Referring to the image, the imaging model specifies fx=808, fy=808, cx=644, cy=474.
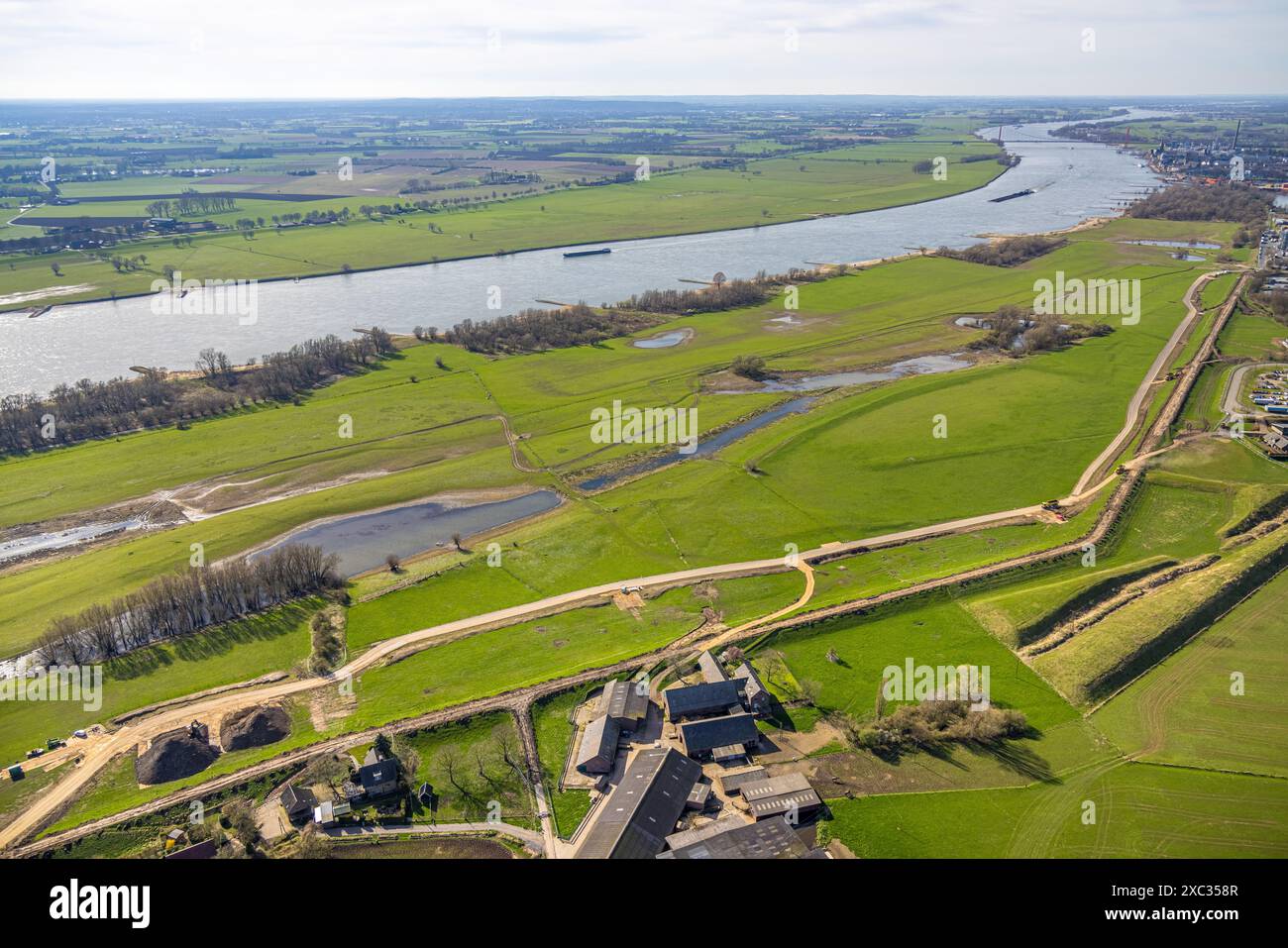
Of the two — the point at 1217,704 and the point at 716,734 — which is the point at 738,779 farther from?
the point at 1217,704

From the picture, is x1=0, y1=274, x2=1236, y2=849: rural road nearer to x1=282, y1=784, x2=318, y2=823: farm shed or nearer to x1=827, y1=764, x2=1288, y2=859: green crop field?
x1=282, y1=784, x2=318, y2=823: farm shed

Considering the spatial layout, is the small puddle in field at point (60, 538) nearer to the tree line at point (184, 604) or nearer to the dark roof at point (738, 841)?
the tree line at point (184, 604)

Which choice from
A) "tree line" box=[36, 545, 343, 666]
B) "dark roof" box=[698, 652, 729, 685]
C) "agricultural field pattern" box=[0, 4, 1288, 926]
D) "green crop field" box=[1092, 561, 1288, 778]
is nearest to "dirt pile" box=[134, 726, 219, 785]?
"agricultural field pattern" box=[0, 4, 1288, 926]

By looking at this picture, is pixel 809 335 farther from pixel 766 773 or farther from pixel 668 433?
pixel 766 773

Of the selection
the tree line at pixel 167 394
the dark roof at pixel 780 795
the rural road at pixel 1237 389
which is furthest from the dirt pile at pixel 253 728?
the rural road at pixel 1237 389

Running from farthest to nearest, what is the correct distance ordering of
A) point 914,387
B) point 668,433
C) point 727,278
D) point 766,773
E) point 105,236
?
1. point 105,236
2. point 727,278
3. point 914,387
4. point 668,433
5. point 766,773

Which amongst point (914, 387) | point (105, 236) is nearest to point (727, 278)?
A: point (914, 387)

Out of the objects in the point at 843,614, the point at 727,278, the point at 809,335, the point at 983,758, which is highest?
the point at 727,278
